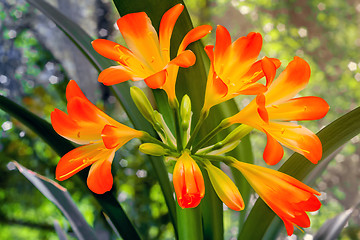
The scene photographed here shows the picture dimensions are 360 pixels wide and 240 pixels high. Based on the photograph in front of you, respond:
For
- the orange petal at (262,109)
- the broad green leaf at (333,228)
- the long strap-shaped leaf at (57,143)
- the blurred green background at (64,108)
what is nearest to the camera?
the orange petal at (262,109)

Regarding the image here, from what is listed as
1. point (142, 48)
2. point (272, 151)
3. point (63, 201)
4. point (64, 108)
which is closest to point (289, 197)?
point (272, 151)

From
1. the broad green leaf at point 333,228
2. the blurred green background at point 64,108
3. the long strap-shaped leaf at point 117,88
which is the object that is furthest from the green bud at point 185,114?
the blurred green background at point 64,108

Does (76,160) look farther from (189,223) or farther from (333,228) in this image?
(333,228)

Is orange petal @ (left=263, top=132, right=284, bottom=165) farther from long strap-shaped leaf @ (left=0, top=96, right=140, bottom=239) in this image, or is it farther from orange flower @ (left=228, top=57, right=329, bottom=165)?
long strap-shaped leaf @ (left=0, top=96, right=140, bottom=239)

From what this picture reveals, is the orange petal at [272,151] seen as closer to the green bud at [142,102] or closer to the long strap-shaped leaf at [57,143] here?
the green bud at [142,102]

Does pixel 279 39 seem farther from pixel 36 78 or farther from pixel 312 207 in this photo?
pixel 312 207

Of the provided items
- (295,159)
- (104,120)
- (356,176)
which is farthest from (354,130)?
(356,176)
